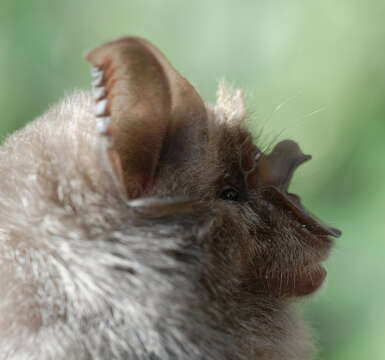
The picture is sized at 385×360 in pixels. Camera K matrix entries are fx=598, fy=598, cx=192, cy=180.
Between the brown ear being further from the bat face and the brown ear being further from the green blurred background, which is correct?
the green blurred background

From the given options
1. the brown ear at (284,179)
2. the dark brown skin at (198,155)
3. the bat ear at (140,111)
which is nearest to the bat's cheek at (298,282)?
the dark brown skin at (198,155)

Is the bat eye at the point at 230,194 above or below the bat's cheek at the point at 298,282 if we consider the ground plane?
above

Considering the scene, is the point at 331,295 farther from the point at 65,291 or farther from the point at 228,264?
the point at 65,291

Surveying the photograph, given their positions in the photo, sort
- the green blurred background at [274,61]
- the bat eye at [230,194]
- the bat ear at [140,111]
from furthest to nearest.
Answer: the green blurred background at [274,61], the bat eye at [230,194], the bat ear at [140,111]

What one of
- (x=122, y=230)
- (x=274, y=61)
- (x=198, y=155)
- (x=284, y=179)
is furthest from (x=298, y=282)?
(x=274, y=61)

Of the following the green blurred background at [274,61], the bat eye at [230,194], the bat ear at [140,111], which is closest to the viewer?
the bat ear at [140,111]

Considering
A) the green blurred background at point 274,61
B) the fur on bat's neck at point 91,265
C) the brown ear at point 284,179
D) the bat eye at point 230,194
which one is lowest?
the fur on bat's neck at point 91,265

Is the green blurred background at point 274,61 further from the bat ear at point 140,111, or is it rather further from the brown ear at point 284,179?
the bat ear at point 140,111

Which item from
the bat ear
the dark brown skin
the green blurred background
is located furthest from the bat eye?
the green blurred background
